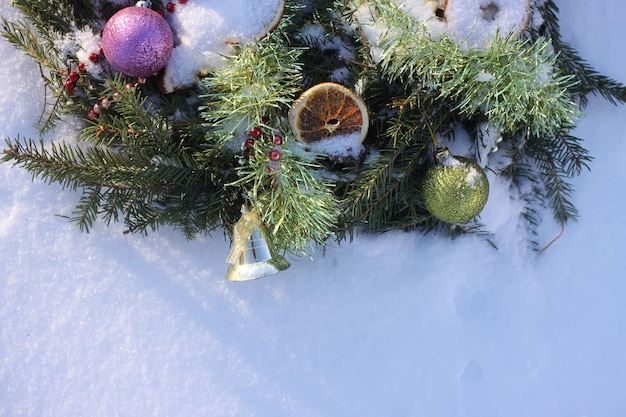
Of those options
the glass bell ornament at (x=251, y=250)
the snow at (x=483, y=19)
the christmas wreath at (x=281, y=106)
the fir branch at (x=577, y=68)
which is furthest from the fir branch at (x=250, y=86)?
the fir branch at (x=577, y=68)

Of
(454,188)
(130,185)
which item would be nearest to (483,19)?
(454,188)

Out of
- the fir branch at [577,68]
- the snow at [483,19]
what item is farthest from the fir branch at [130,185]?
the fir branch at [577,68]

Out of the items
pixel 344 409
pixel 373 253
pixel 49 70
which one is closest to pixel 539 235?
pixel 373 253

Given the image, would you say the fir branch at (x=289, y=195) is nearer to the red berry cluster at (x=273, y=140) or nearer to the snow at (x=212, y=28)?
the red berry cluster at (x=273, y=140)

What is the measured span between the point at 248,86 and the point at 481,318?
635mm

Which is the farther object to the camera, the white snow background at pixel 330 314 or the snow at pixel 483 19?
the white snow background at pixel 330 314

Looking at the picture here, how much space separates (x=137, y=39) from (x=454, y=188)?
55 centimetres

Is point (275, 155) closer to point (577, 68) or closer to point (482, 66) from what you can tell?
point (482, 66)

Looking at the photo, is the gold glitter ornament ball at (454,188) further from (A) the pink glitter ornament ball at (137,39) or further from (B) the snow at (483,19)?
(A) the pink glitter ornament ball at (137,39)

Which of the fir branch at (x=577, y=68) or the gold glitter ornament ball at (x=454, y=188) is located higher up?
the fir branch at (x=577, y=68)

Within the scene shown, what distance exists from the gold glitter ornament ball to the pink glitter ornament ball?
1.56 feet

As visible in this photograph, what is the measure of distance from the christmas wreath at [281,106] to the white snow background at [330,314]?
0.09 metres

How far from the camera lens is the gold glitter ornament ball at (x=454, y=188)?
863mm

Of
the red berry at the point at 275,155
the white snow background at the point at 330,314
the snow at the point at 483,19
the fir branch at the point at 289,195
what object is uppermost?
the snow at the point at 483,19
